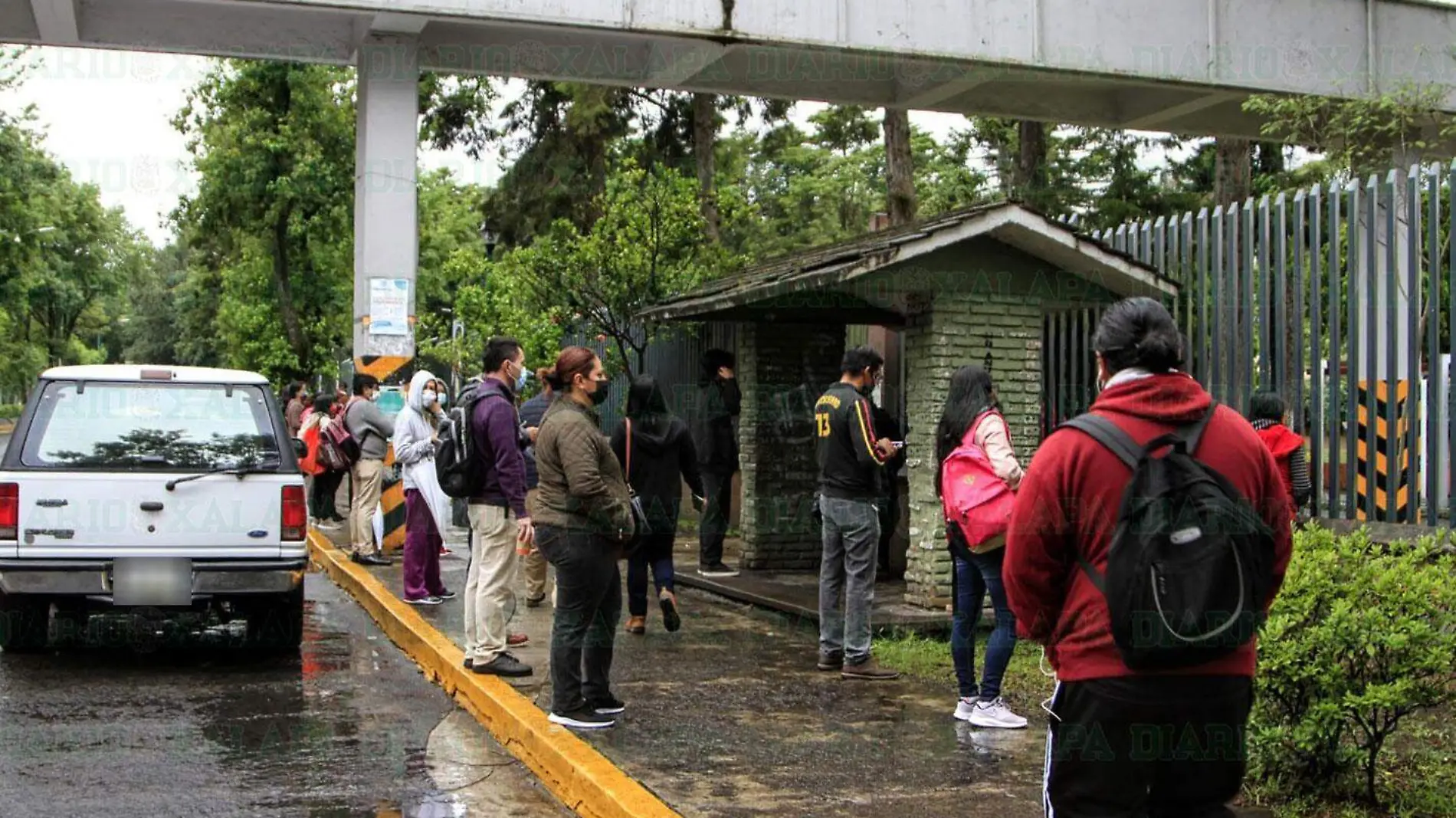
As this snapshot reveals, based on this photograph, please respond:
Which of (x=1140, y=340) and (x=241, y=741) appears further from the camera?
(x=241, y=741)

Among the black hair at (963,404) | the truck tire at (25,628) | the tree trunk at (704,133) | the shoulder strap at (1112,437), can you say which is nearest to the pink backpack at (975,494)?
the black hair at (963,404)

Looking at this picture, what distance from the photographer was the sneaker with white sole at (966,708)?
702cm

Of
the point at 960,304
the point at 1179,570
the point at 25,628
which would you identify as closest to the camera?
the point at 1179,570

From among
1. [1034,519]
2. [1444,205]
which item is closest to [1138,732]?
[1034,519]

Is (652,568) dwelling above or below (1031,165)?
below

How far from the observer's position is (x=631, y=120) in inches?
1035

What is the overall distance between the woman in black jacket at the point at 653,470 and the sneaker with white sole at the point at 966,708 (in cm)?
282

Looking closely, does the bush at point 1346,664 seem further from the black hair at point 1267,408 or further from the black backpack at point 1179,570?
the black hair at point 1267,408

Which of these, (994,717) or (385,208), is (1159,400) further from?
(385,208)

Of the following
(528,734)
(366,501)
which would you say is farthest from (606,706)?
(366,501)

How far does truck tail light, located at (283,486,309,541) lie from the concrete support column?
17.2 feet

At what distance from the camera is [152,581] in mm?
8484

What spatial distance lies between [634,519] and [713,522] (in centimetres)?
524

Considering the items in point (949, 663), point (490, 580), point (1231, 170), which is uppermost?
point (1231, 170)
